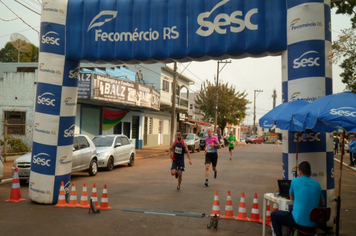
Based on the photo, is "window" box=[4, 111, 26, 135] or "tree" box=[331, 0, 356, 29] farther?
"window" box=[4, 111, 26, 135]

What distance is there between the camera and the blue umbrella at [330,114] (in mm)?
5082

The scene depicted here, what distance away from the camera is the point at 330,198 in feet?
22.4

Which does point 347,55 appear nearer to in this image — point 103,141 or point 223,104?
point 103,141

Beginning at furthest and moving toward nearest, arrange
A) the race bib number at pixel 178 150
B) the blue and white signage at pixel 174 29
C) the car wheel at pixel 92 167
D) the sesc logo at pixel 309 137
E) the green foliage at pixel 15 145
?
the green foliage at pixel 15 145, the car wheel at pixel 92 167, the race bib number at pixel 178 150, the blue and white signage at pixel 174 29, the sesc logo at pixel 309 137

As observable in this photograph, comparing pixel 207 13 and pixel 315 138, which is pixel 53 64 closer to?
pixel 207 13

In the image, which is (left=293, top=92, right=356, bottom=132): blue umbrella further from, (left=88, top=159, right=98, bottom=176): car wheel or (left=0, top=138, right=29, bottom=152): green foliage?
(left=0, top=138, right=29, bottom=152): green foliage

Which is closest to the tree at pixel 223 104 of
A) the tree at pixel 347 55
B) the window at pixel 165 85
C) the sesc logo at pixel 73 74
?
the window at pixel 165 85

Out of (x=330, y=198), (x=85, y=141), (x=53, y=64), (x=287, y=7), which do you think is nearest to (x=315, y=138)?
(x=330, y=198)

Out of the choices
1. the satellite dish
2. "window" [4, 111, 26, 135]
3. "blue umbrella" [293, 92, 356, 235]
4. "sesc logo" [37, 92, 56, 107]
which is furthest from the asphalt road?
the satellite dish

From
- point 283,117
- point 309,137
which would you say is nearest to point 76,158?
point 309,137

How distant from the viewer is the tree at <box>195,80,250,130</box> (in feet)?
186

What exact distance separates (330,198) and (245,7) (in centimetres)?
450

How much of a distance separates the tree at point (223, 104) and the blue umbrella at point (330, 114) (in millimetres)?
50700

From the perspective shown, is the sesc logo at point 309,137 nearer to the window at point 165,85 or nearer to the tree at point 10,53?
the window at point 165,85
